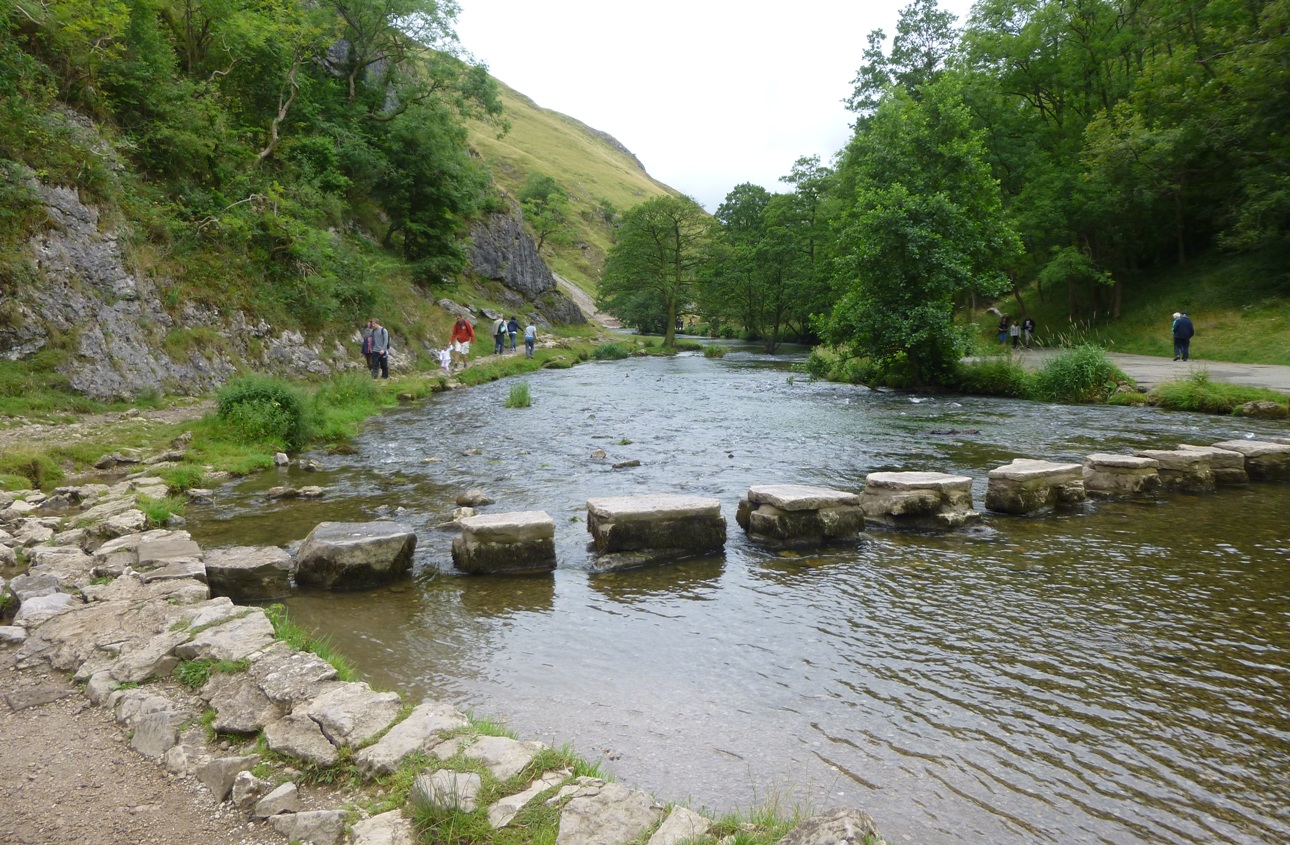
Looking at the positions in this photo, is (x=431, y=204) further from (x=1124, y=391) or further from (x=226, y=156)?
(x=1124, y=391)

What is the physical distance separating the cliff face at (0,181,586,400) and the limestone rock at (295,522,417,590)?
1163 cm

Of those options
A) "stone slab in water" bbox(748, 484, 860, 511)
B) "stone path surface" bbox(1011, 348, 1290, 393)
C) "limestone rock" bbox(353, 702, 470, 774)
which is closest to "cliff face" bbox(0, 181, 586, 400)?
"stone slab in water" bbox(748, 484, 860, 511)

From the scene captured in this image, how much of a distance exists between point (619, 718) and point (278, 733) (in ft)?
7.44

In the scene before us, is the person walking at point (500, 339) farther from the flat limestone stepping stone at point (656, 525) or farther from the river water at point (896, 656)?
the flat limestone stepping stone at point (656, 525)

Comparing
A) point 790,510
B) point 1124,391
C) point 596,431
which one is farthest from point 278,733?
point 1124,391

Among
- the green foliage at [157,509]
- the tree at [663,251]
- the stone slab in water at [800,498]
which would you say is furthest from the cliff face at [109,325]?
the tree at [663,251]

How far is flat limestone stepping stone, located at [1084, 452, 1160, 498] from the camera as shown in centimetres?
1184

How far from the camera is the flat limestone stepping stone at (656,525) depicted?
30.0 feet

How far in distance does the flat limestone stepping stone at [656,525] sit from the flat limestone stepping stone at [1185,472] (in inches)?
321

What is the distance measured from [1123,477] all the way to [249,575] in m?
12.7

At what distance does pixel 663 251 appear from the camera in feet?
227

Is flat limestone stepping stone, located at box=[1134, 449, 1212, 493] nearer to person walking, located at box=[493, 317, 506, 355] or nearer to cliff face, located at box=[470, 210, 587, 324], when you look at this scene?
person walking, located at box=[493, 317, 506, 355]

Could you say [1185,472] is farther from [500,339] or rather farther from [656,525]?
[500,339]

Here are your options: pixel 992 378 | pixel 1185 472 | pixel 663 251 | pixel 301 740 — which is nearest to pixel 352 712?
pixel 301 740
